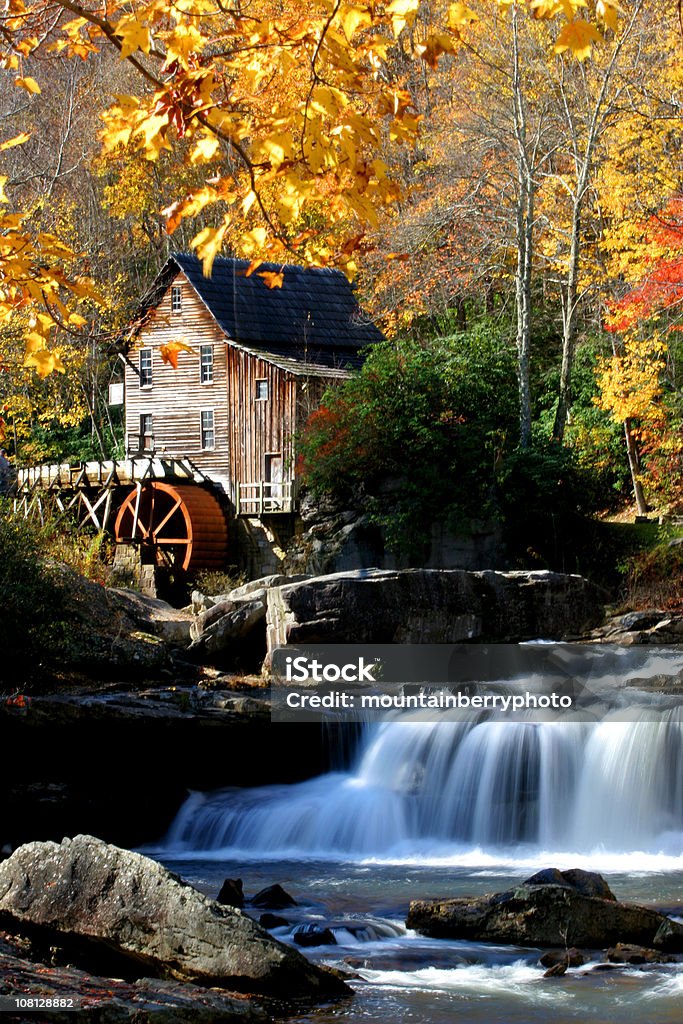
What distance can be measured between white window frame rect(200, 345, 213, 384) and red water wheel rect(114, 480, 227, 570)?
9.84ft

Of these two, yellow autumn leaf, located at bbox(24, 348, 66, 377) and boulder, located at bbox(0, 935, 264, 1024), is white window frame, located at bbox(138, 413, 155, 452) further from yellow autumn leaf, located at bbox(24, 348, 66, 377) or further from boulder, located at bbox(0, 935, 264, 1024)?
yellow autumn leaf, located at bbox(24, 348, 66, 377)

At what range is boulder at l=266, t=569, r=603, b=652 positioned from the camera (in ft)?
60.5

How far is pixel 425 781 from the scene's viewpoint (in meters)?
14.9

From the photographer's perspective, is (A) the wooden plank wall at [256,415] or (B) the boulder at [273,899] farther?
(A) the wooden plank wall at [256,415]

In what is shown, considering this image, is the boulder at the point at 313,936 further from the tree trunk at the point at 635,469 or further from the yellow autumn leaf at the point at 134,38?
the tree trunk at the point at 635,469

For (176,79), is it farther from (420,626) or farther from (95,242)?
(95,242)

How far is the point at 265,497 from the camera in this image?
3036 cm

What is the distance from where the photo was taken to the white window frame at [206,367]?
109ft

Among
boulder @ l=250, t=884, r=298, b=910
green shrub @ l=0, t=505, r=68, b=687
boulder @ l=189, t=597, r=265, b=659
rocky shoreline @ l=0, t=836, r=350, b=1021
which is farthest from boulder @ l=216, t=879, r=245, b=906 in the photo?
boulder @ l=189, t=597, r=265, b=659

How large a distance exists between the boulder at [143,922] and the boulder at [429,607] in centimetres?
1046

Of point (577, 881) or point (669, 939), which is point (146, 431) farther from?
point (669, 939)

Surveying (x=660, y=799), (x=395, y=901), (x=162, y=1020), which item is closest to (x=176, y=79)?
(x=162, y=1020)

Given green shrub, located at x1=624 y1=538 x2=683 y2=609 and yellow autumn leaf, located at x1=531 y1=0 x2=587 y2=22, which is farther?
green shrub, located at x1=624 y1=538 x2=683 y2=609

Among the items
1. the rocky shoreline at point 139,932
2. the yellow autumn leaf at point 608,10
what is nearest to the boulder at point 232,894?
the rocky shoreline at point 139,932
